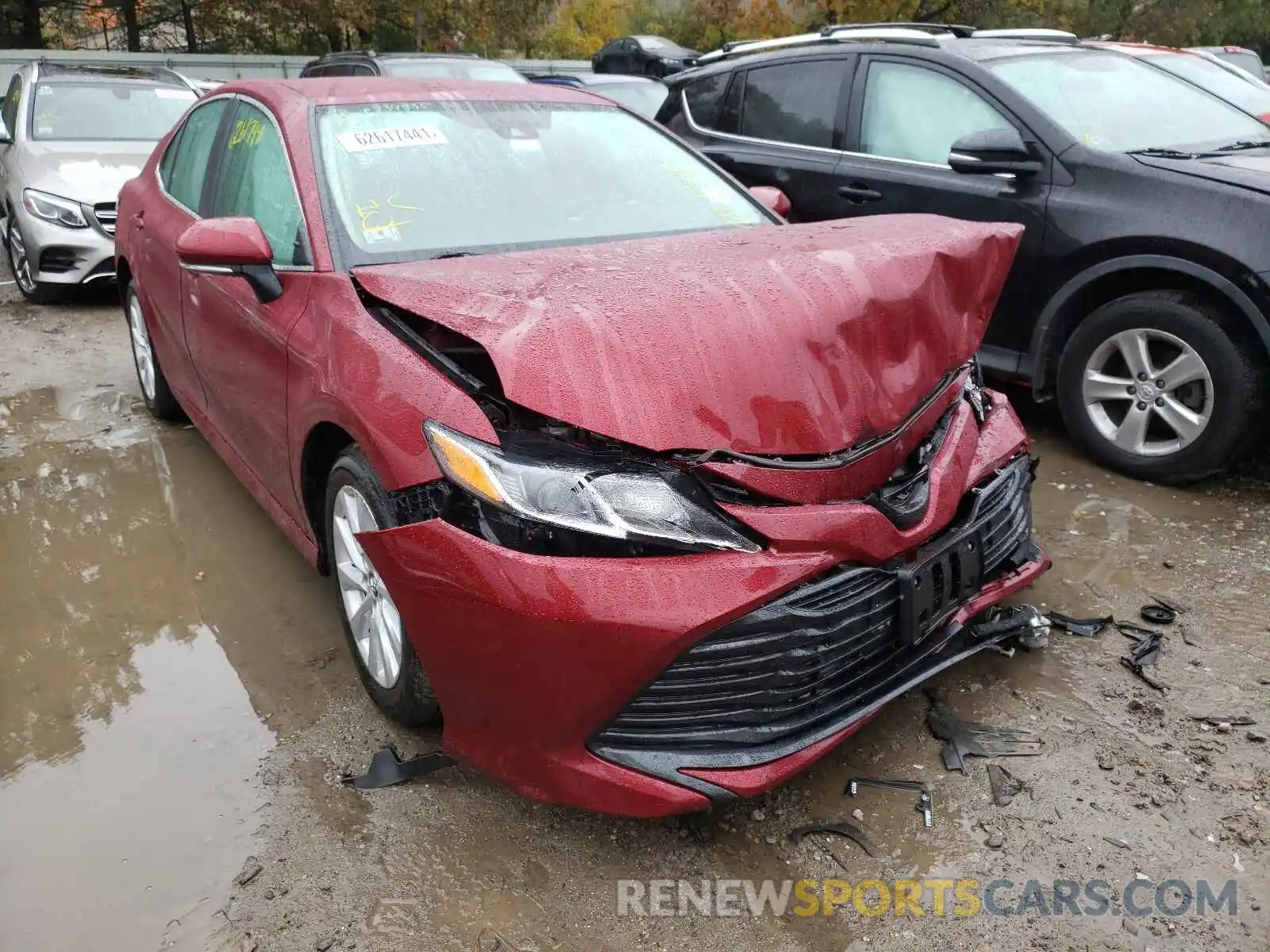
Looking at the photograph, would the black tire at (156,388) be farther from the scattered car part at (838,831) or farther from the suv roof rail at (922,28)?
the suv roof rail at (922,28)

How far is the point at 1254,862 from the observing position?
2.20 metres

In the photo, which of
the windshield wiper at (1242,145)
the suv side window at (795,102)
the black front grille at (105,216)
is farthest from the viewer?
the black front grille at (105,216)

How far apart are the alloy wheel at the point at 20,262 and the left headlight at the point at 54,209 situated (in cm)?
29

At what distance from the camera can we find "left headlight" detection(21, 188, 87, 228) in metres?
7.00

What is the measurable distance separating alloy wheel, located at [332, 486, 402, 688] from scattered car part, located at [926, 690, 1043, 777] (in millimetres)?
1419

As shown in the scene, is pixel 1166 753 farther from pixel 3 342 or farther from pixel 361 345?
pixel 3 342

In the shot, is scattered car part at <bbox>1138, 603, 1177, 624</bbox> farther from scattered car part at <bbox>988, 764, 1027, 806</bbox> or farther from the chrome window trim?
the chrome window trim

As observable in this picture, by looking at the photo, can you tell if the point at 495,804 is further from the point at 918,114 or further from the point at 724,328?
the point at 918,114

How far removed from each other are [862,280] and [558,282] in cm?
73

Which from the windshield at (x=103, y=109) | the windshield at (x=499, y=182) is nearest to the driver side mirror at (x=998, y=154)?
the windshield at (x=499, y=182)

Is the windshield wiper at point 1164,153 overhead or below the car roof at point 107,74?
overhead

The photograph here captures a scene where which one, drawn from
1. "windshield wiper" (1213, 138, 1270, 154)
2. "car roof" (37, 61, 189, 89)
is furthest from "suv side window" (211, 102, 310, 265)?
"car roof" (37, 61, 189, 89)

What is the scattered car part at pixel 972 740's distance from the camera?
100 inches

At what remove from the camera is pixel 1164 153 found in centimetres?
420
